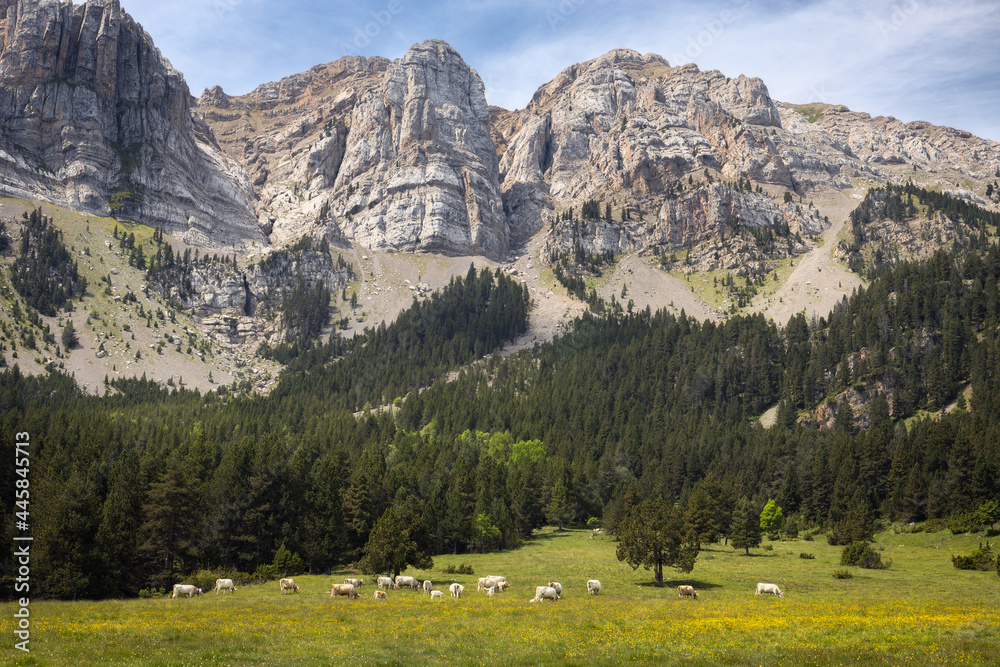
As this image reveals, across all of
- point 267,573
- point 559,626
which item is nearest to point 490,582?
point 559,626

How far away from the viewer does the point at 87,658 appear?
84.3 feet

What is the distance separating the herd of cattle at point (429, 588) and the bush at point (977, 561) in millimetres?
26607

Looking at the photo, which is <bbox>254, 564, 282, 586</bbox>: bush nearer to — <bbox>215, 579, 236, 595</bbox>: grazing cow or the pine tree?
<bbox>215, 579, 236, 595</bbox>: grazing cow

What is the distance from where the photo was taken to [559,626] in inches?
1502

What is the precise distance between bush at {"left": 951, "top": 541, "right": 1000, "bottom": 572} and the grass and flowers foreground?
119 inches

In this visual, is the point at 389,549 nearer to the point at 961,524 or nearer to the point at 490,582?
the point at 490,582

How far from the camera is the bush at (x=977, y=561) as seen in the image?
218ft

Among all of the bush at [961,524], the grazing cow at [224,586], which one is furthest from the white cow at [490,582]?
the bush at [961,524]

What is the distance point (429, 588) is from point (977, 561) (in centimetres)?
5579

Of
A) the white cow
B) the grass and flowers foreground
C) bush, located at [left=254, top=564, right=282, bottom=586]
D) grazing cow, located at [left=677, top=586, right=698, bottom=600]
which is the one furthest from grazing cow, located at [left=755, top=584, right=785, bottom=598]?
bush, located at [left=254, top=564, right=282, bottom=586]

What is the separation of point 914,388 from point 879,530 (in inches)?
3155

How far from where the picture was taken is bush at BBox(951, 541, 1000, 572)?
6631 cm

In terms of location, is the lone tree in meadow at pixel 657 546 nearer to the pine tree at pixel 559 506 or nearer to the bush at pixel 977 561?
the bush at pixel 977 561

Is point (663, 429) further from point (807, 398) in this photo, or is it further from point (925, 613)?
point (925, 613)
